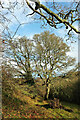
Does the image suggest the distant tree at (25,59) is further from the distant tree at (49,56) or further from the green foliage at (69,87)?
the green foliage at (69,87)

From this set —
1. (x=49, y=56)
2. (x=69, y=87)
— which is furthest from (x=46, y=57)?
(x=69, y=87)

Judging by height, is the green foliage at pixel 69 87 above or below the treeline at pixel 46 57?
below

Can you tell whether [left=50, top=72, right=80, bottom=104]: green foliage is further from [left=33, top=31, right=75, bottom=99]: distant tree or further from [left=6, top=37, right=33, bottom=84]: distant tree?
[left=6, top=37, right=33, bottom=84]: distant tree

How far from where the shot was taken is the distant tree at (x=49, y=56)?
902 centimetres

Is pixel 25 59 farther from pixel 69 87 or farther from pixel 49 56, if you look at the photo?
pixel 69 87

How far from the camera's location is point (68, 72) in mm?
9180

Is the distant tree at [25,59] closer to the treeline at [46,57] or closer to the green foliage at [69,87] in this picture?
the treeline at [46,57]

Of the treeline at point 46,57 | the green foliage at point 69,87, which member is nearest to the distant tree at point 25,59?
the treeline at point 46,57

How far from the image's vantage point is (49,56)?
31.7 ft

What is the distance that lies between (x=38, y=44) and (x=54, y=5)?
20.6 ft

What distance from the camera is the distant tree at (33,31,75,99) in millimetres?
9016

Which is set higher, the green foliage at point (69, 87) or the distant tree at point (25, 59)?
the distant tree at point (25, 59)

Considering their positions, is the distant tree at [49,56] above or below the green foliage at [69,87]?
above

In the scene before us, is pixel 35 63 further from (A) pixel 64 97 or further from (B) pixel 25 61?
(A) pixel 64 97
